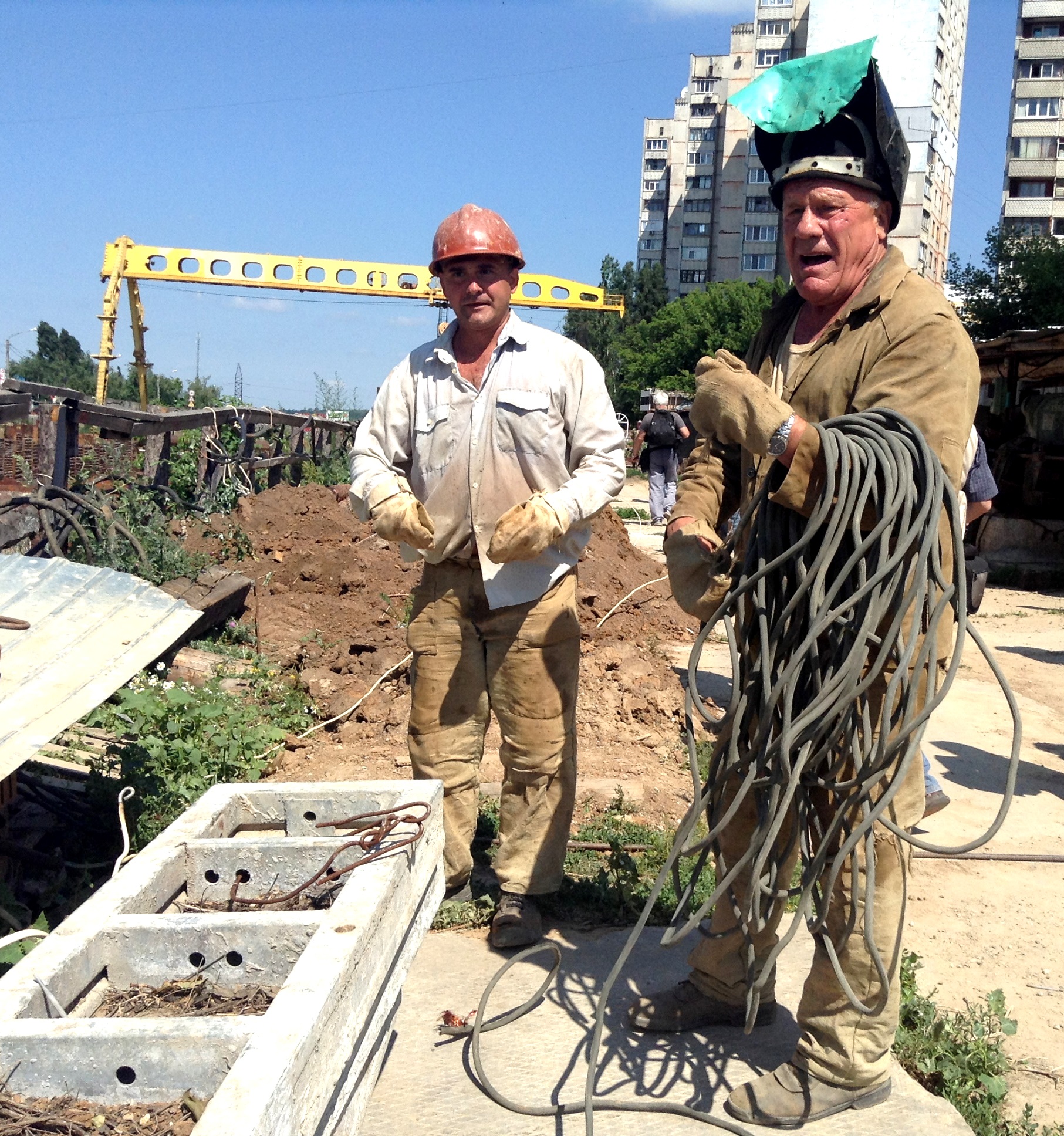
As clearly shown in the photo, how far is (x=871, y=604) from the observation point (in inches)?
88.2

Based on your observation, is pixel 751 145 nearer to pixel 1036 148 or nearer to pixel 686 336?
pixel 686 336

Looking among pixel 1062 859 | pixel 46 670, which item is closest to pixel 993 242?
pixel 1062 859

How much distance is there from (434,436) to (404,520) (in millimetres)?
363

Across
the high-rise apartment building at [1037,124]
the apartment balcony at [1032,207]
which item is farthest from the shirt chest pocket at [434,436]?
the apartment balcony at [1032,207]

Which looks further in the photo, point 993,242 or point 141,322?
point 993,242

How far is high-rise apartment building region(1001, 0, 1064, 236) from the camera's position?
61375 millimetres

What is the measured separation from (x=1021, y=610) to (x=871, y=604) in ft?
31.7

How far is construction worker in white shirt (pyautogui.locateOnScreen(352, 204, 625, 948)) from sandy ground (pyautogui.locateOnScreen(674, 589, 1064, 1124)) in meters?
1.41

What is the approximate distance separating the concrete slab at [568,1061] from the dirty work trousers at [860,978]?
160 mm

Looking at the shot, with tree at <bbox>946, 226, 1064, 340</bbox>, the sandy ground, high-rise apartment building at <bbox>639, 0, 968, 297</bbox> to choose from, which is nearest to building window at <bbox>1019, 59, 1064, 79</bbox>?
high-rise apartment building at <bbox>639, 0, 968, 297</bbox>

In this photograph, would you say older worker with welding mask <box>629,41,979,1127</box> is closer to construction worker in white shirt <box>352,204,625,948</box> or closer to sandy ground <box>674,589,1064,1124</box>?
sandy ground <box>674,589,1064,1124</box>

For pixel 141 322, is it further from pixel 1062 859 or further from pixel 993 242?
pixel 993 242

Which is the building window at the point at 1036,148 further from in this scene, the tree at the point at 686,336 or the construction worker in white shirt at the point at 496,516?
the construction worker in white shirt at the point at 496,516

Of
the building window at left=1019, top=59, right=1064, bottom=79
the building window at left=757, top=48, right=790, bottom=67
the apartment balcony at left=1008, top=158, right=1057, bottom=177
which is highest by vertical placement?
the building window at left=757, top=48, right=790, bottom=67
